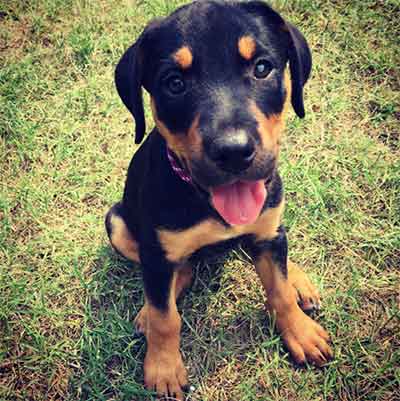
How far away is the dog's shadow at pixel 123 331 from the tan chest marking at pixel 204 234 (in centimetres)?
82

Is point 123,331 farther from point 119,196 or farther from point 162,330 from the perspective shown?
point 119,196

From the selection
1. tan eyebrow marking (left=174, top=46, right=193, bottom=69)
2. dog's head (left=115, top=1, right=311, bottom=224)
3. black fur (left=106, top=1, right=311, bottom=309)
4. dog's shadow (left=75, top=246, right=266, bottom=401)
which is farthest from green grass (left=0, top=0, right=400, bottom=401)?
tan eyebrow marking (left=174, top=46, right=193, bottom=69)

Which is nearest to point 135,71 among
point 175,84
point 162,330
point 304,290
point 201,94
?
point 175,84

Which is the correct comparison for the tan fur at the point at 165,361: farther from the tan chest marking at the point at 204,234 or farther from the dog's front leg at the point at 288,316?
the dog's front leg at the point at 288,316

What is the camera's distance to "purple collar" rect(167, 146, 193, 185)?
274 centimetres

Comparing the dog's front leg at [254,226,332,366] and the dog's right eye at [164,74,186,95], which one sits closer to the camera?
the dog's right eye at [164,74,186,95]

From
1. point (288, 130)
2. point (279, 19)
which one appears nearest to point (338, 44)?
point (288, 130)

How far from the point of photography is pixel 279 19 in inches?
106

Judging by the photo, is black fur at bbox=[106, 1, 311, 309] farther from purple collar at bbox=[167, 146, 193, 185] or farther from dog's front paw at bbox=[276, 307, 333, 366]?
dog's front paw at bbox=[276, 307, 333, 366]

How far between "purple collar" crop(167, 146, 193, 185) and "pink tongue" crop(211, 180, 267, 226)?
0.64 ft

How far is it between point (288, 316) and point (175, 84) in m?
1.72

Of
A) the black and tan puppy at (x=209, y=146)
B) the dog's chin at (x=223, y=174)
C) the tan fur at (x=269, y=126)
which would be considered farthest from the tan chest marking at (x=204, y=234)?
the tan fur at (x=269, y=126)

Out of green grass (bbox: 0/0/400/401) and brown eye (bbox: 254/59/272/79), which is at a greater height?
brown eye (bbox: 254/59/272/79)

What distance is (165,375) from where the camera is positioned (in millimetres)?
3238
